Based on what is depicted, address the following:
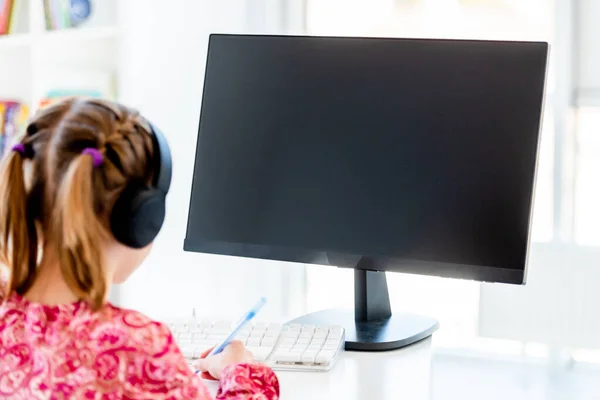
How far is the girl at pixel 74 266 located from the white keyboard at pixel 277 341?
36 cm

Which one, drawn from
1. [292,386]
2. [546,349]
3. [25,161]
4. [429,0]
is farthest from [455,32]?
[25,161]

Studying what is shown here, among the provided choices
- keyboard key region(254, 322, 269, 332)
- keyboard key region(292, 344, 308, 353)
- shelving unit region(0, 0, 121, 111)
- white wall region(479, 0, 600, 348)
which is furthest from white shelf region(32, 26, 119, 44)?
keyboard key region(292, 344, 308, 353)

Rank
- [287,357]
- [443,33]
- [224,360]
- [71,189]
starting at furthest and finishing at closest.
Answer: [443,33] → [287,357] → [224,360] → [71,189]

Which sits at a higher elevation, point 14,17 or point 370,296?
point 14,17

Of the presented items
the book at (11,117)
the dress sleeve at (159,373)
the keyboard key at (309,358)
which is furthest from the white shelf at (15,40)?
the dress sleeve at (159,373)

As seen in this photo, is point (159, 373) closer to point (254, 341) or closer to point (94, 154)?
point (94, 154)

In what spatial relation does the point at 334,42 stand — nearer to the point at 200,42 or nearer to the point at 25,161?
the point at 25,161

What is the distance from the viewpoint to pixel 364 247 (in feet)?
4.77

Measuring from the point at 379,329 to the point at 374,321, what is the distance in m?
0.05

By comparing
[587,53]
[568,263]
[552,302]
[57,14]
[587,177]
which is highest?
[57,14]

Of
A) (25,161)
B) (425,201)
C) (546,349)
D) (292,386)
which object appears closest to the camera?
(25,161)

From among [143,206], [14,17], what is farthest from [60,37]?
[143,206]

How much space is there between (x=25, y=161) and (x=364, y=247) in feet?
2.05

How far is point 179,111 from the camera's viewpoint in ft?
8.12
